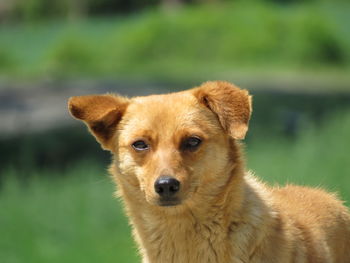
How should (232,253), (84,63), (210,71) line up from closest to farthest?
(232,253) → (210,71) → (84,63)

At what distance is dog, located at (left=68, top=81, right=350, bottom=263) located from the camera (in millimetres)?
5699

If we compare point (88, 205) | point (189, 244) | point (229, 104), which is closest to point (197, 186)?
point (189, 244)

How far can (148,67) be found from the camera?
33.3 m

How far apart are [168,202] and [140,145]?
46 cm

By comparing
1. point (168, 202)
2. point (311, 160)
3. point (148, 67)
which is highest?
point (168, 202)

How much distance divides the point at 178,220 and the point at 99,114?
851mm

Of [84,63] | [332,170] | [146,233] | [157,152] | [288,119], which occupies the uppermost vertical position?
[157,152]

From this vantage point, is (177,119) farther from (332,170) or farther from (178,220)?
(332,170)

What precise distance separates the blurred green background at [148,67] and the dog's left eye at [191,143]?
6653 millimetres

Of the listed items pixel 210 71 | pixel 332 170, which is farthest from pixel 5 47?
pixel 332 170

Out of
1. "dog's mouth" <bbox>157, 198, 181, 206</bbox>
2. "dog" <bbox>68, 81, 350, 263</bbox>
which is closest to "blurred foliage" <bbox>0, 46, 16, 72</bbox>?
"dog" <bbox>68, 81, 350, 263</bbox>

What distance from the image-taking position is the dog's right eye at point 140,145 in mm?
5864

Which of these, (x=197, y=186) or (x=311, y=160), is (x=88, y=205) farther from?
(x=197, y=186)

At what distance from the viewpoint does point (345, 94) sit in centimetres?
2688
